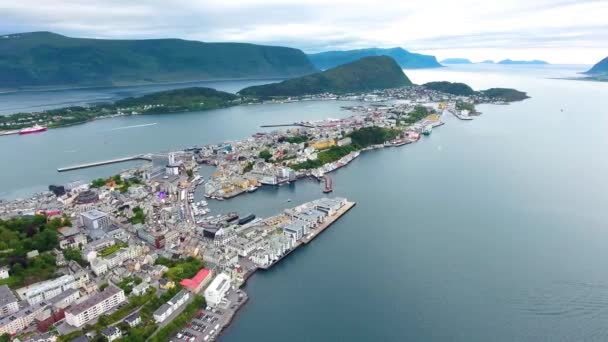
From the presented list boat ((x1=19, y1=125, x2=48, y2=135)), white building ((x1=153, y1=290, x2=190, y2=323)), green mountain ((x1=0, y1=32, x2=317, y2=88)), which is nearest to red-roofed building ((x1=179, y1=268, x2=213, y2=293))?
white building ((x1=153, y1=290, x2=190, y2=323))

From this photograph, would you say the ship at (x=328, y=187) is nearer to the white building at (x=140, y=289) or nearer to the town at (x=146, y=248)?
the town at (x=146, y=248)

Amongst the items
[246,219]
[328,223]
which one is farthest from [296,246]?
[246,219]

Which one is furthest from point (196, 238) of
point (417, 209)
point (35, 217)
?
point (417, 209)

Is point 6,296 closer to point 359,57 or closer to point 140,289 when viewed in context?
point 140,289

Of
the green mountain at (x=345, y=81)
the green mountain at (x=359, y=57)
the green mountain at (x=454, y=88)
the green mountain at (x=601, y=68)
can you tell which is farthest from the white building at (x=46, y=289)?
the green mountain at (x=359, y=57)

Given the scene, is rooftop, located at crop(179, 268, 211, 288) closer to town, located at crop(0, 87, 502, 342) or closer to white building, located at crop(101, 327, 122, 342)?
town, located at crop(0, 87, 502, 342)

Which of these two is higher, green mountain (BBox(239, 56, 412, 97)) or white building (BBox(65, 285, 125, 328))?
green mountain (BBox(239, 56, 412, 97))

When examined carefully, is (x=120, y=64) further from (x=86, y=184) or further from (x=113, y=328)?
(x=113, y=328)
